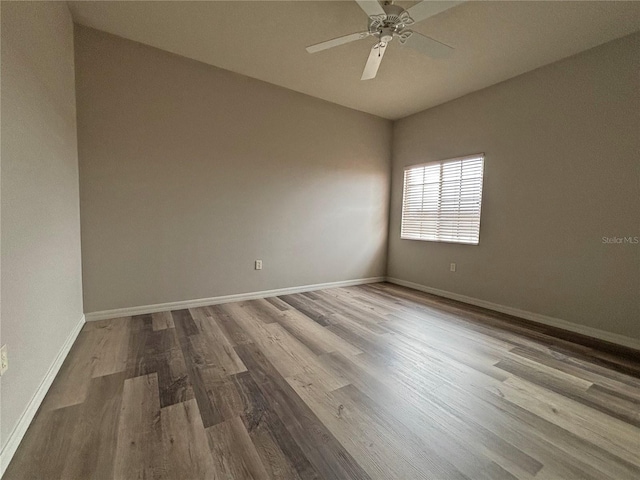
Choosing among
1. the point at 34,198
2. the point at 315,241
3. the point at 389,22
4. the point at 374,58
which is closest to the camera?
the point at 34,198

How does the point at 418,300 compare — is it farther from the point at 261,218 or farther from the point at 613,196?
the point at 261,218

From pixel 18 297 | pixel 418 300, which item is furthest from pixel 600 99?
pixel 18 297

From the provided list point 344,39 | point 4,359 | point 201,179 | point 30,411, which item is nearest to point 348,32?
point 344,39

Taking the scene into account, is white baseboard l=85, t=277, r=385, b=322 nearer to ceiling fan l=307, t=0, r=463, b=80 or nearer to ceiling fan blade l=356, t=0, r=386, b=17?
ceiling fan l=307, t=0, r=463, b=80

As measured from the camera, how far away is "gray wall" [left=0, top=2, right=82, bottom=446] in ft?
3.63

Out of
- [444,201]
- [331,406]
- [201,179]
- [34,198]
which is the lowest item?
[331,406]

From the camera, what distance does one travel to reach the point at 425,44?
6.33 feet

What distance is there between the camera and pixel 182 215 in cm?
274

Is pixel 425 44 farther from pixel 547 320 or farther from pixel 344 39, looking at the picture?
pixel 547 320

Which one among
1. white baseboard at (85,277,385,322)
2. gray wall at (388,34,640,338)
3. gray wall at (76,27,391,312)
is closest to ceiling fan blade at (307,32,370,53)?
gray wall at (76,27,391,312)

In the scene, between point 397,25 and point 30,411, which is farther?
point 397,25

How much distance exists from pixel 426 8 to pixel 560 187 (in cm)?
214

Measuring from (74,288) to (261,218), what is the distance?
182 centimetres

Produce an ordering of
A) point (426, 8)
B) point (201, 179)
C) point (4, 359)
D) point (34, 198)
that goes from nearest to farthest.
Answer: point (4, 359) < point (34, 198) < point (426, 8) < point (201, 179)
